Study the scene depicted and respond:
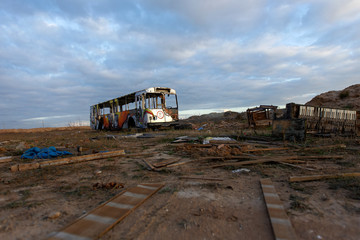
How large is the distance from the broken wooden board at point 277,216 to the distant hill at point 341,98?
22.1m

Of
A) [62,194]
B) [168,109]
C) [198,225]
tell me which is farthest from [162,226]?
[168,109]

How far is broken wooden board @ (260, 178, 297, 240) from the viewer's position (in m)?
1.99

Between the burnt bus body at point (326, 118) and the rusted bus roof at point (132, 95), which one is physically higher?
the rusted bus roof at point (132, 95)

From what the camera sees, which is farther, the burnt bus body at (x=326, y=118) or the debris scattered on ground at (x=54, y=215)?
the burnt bus body at (x=326, y=118)

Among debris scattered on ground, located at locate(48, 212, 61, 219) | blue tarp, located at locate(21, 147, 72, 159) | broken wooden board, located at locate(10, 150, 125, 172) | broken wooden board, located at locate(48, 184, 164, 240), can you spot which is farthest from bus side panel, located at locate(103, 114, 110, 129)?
debris scattered on ground, located at locate(48, 212, 61, 219)

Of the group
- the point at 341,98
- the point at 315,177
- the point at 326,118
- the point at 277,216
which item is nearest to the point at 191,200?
the point at 277,216

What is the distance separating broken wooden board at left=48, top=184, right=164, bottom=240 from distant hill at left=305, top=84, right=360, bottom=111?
77.0 feet

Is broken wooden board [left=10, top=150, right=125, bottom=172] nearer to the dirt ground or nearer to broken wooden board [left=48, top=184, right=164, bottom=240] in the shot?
the dirt ground

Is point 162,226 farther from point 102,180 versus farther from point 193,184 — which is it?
point 102,180

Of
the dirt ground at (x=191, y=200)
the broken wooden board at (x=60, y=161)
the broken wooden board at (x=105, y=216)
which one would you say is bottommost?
the dirt ground at (x=191, y=200)

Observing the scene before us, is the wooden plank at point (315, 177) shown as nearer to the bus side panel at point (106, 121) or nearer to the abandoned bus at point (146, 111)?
the abandoned bus at point (146, 111)

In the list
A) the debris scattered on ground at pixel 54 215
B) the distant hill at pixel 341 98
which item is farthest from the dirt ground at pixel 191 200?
the distant hill at pixel 341 98

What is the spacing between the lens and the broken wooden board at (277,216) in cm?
199

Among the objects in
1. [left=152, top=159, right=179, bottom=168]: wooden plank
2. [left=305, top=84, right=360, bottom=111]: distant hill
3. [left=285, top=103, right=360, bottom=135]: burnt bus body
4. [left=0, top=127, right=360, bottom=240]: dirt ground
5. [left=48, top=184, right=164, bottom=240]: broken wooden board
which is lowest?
[left=0, top=127, right=360, bottom=240]: dirt ground
